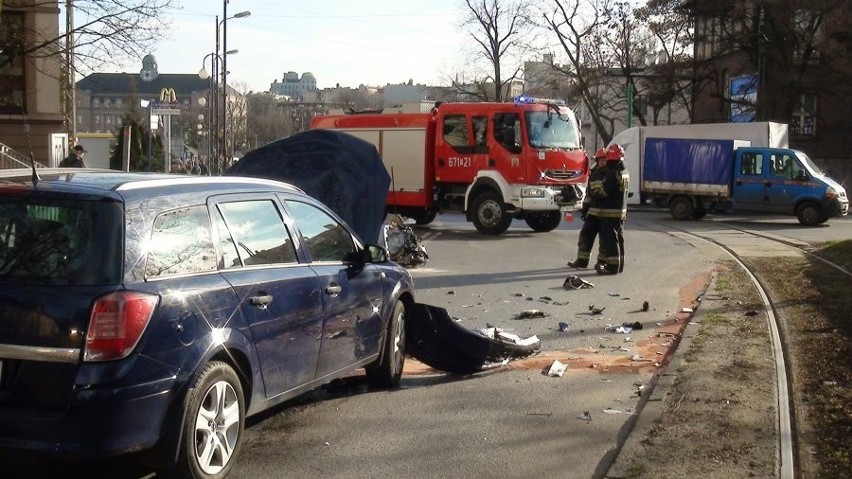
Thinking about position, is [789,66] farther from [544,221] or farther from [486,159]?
[486,159]

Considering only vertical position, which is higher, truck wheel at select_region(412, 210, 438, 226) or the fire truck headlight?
the fire truck headlight

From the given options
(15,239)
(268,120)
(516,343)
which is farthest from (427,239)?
(268,120)

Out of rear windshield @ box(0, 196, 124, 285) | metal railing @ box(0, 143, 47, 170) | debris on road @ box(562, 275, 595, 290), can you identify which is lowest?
debris on road @ box(562, 275, 595, 290)

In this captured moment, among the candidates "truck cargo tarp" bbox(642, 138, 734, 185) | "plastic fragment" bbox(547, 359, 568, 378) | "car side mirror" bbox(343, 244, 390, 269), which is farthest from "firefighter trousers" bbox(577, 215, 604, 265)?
"truck cargo tarp" bbox(642, 138, 734, 185)

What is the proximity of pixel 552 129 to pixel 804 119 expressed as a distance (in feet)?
99.3

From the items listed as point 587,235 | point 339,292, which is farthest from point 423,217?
point 339,292

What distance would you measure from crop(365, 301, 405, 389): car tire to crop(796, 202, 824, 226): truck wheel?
891 inches

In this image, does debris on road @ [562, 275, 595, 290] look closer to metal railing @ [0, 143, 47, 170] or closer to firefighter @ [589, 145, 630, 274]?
firefighter @ [589, 145, 630, 274]

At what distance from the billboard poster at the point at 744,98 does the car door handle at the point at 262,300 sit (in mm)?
41846

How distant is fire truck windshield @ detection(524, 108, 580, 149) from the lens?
797 inches

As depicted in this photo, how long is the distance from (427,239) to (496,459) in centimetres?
1457

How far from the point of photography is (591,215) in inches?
567

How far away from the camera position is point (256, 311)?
5062 mm

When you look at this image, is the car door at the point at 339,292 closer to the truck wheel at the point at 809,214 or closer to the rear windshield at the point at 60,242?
the rear windshield at the point at 60,242
